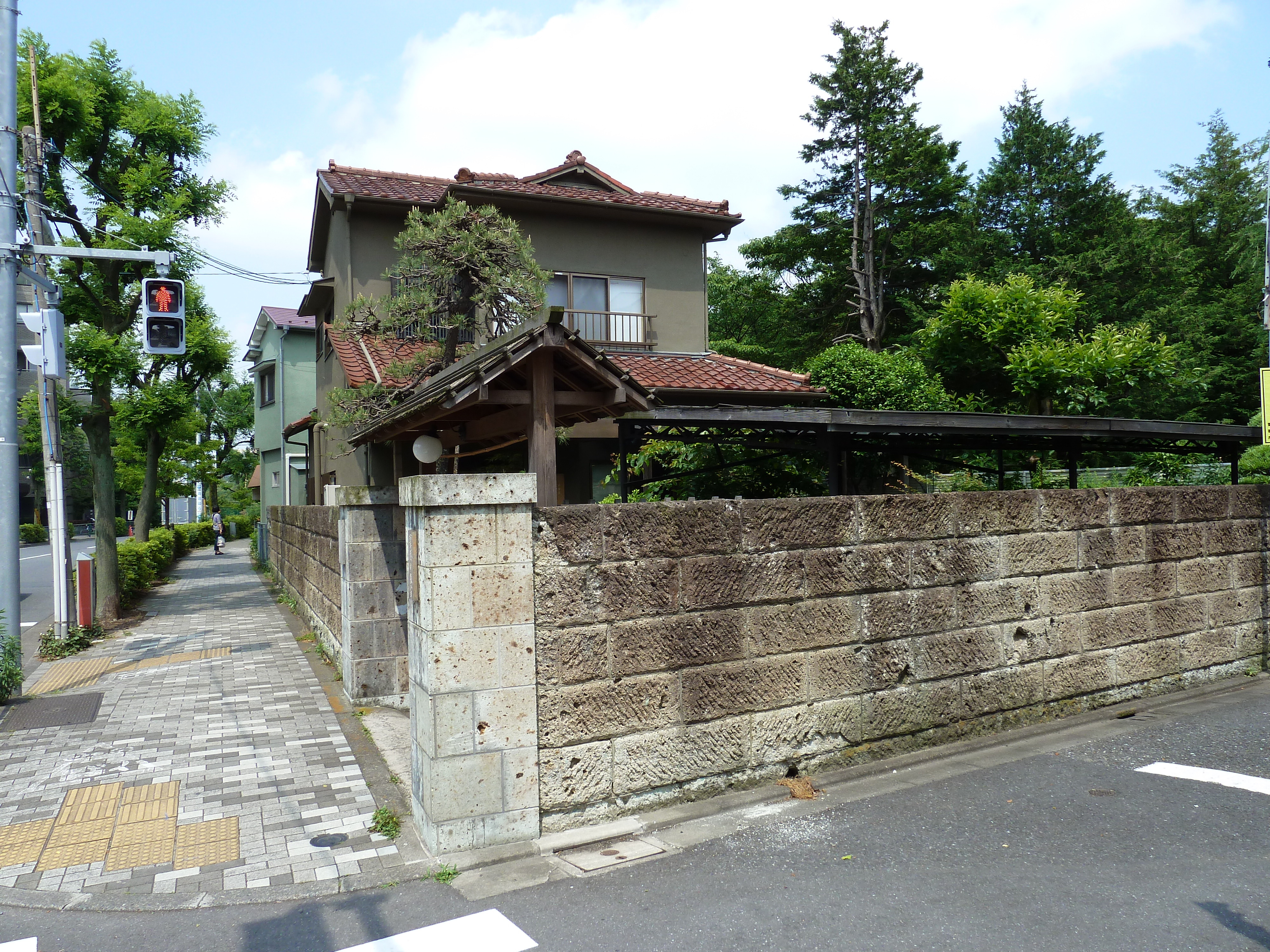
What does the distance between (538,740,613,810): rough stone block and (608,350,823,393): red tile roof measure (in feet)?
30.6

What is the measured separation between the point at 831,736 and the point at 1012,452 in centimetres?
1344

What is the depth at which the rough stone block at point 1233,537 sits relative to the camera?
7715mm

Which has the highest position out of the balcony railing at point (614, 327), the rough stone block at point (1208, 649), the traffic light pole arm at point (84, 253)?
the balcony railing at point (614, 327)

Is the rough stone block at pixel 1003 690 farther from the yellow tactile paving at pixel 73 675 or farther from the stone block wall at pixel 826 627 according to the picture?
the yellow tactile paving at pixel 73 675

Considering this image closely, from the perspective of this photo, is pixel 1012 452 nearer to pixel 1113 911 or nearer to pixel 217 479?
pixel 1113 911

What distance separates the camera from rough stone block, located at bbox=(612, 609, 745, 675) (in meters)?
4.80

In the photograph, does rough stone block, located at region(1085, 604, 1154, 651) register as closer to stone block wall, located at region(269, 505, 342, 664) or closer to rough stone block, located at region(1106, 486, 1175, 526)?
rough stone block, located at region(1106, 486, 1175, 526)

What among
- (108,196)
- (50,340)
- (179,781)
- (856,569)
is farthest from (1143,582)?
(108,196)

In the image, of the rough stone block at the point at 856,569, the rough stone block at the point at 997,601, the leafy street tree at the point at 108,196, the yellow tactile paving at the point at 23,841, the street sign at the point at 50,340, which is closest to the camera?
the yellow tactile paving at the point at 23,841

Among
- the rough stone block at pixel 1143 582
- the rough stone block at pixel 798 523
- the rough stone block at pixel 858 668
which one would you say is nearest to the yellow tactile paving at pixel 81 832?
the rough stone block at pixel 798 523

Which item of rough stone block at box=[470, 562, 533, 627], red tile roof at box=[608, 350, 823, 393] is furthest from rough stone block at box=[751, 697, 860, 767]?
red tile roof at box=[608, 350, 823, 393]

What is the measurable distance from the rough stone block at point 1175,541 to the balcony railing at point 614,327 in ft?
34.7

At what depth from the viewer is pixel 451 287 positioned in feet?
34.0

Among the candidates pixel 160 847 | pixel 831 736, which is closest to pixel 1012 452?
pixel 831 736
